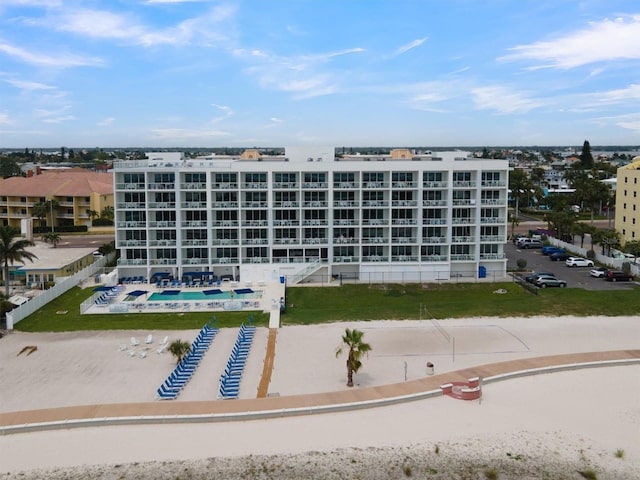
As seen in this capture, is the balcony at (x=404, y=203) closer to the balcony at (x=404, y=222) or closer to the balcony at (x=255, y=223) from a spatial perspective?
the balcony at (x=404, y=222)

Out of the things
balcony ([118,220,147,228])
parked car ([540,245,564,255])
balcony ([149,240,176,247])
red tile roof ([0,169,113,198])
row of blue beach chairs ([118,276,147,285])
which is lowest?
row of blue beach chairs ([118,276,147,285])

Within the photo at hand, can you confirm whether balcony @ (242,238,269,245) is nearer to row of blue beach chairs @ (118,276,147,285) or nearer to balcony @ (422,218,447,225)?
row of blue beach chairs @ (118,276,147,285)

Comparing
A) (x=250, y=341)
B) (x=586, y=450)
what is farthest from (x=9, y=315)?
(x=586, y=450)

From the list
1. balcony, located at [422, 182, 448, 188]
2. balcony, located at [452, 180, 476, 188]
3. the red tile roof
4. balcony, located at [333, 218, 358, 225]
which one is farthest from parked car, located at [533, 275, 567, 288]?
the red tile roof

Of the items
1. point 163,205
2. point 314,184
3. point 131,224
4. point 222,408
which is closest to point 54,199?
point 131,224

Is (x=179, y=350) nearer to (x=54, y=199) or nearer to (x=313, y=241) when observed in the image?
(x=313, y=241)
